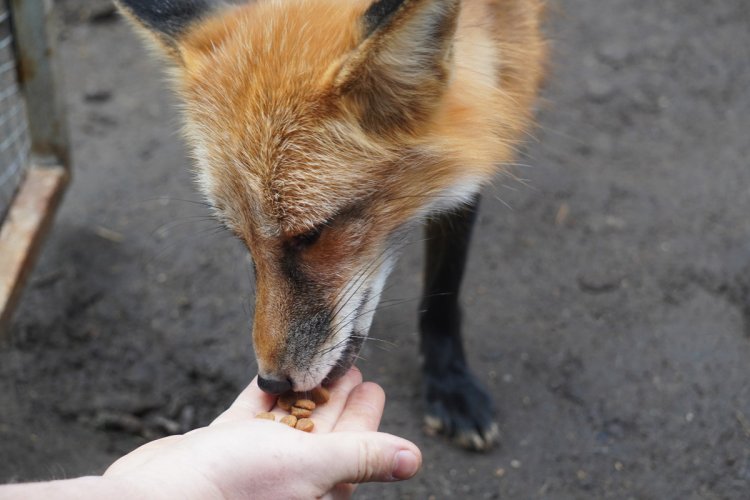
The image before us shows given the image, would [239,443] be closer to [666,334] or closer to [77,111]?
[666,334]

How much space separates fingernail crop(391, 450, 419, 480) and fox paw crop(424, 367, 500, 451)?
1244mm

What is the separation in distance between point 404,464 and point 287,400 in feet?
1.65

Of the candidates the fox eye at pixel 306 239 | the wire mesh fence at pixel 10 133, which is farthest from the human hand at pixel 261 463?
the wire mesh fence at pixel 10 133

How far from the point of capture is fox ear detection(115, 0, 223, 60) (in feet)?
8.09

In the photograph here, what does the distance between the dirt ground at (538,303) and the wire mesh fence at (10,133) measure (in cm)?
39

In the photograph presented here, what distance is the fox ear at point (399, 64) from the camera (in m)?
1.94

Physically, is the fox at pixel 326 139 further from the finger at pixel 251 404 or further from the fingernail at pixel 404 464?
the fingernail at pixel 404 464

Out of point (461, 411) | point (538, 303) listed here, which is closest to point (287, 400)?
point (461, 411)

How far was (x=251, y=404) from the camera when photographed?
2223 millimetres

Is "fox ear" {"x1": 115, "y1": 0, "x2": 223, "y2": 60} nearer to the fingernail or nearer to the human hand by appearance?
the human hand

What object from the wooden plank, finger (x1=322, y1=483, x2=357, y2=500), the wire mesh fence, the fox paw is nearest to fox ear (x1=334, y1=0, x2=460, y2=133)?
finger (x1=322, y1=483, x2=357, y2=500)

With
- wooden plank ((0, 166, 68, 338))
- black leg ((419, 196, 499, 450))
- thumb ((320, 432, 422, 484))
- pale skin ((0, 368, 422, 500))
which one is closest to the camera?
pale skin ((0, 368, 422, 500))

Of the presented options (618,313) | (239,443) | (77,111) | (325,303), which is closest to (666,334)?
(618,313)

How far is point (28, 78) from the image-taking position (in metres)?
3.61
